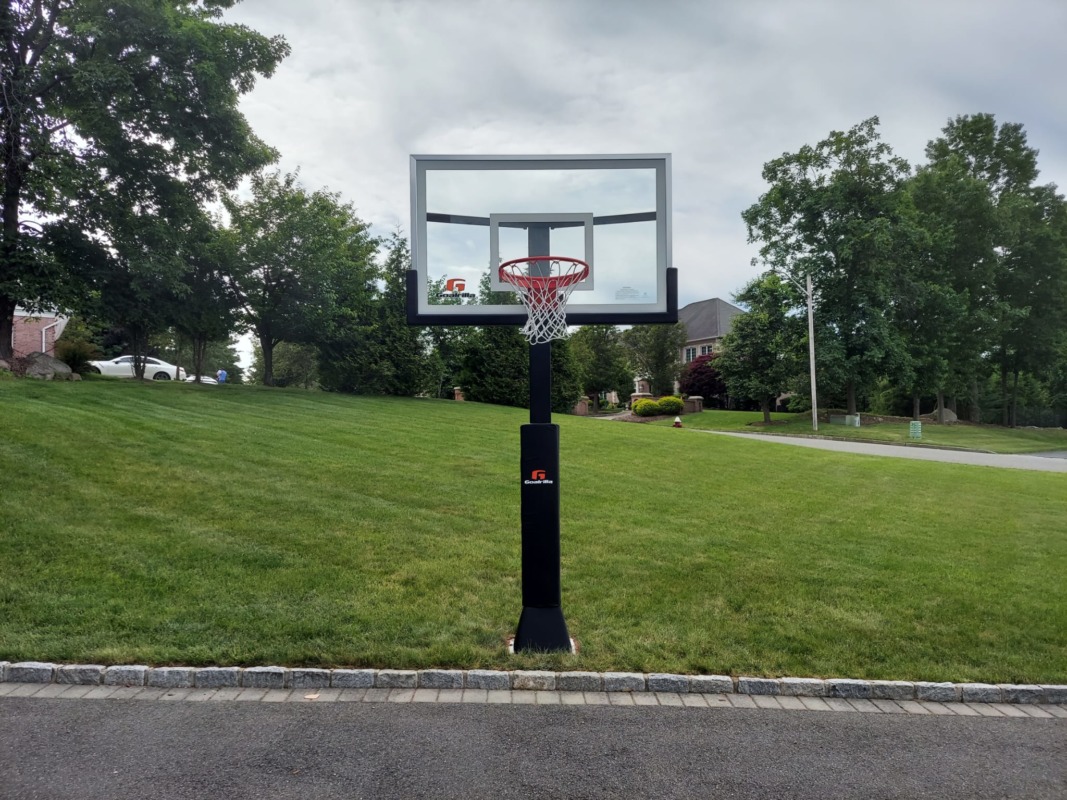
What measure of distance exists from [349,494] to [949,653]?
23.2 feet

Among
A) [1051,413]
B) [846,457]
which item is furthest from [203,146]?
[1051,413]

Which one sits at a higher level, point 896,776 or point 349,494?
point 349,494

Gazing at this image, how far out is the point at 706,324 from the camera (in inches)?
2491

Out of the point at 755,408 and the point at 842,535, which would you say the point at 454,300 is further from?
Result: the point at 755,408

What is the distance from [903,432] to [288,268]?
28234 millimetres

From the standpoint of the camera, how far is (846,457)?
55.8 ft

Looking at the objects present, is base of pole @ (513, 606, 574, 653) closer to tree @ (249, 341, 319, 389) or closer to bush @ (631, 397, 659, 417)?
bush @ (631, 397, 659, 417)

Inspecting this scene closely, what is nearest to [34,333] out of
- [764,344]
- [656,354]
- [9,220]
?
[9,220]

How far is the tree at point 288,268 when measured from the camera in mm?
25109

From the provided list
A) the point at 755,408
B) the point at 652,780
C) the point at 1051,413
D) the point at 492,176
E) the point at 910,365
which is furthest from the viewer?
the point at 755,408

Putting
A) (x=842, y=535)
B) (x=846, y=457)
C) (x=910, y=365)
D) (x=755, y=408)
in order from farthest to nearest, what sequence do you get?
(x=755, y=408)
(x=910, y=365)
(x=846, y=457)
(x=842, y=535)

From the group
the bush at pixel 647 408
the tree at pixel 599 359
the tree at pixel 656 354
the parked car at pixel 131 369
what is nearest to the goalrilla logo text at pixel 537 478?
the parked car at pixel 131 369

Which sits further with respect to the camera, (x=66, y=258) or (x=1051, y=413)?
(x=1051, y=413)

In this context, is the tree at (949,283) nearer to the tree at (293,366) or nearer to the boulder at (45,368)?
the boulder at (45,368)
